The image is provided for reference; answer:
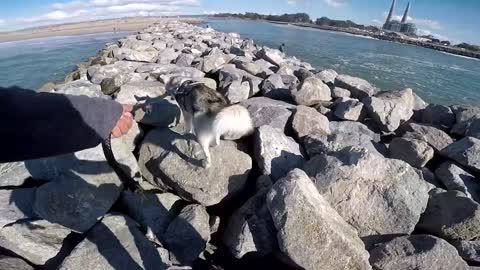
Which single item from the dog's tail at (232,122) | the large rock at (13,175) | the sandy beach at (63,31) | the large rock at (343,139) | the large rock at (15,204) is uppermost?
the dog's tail at (232,122)

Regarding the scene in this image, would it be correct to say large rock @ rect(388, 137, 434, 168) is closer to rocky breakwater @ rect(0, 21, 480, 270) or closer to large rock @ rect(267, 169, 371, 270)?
rocky breakwater @ rect(0, 21, 480, 270)

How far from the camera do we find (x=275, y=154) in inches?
199

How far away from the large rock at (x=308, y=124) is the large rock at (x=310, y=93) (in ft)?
3.62

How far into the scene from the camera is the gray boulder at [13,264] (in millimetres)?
3560

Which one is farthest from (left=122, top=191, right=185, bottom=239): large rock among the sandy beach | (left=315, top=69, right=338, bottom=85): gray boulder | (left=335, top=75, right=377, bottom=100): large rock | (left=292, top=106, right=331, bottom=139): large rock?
the sandy beach

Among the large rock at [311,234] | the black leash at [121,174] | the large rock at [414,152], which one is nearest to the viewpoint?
the large rock at [311,234]

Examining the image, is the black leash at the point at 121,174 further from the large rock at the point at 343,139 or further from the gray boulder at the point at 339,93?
the gray boulder at the point at 339,93

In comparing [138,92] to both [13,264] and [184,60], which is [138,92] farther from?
[184,60]

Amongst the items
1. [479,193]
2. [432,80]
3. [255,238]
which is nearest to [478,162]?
[479,193]

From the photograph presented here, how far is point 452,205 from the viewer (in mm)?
4176

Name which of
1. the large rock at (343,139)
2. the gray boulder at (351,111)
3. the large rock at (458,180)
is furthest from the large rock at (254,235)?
the gray boulder at (351,111)

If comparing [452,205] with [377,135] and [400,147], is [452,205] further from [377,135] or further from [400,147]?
[377,135]

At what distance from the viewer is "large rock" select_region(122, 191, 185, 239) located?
4.28 meters

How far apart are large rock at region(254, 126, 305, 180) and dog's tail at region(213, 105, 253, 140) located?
0.30 metres
